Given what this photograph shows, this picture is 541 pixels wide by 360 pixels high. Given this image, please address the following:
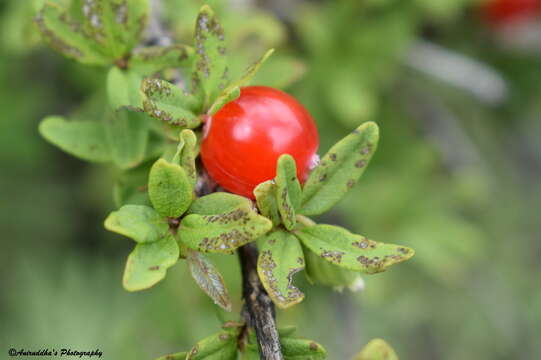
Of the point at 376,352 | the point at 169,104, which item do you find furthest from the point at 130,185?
the point at 376,352

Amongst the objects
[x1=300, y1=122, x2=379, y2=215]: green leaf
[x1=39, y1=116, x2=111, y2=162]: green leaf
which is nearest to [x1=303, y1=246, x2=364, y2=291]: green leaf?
[x1=300, y1=122, x2=379, y2=215]: green leaf

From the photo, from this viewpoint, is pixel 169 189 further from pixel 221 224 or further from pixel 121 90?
pixel 121 90

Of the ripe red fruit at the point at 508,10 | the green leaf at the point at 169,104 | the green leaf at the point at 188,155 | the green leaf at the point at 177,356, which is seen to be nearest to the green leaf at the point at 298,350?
the green leaf at the point at 177,356

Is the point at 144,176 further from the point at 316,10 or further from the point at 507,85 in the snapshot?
the point at 507,85

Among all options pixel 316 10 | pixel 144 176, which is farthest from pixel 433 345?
pixel 144 176

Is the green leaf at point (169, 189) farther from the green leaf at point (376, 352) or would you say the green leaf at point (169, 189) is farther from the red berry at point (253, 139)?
the green leaf at point (376, 352)

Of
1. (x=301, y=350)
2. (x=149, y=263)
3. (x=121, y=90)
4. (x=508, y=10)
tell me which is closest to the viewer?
(x=149, y=263)
